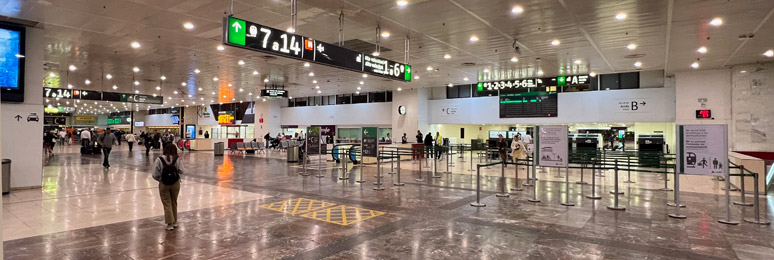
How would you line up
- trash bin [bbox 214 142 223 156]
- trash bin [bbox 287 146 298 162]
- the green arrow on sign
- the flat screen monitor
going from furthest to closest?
trash bin [bbox 214 142 223 156] < trash bin [bbox 287 146 298 162] < the flat screen monitor < the green arrow on sign

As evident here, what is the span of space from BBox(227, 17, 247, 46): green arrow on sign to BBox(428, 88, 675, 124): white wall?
1875cm

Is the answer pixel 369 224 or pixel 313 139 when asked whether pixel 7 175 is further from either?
pixel 369 224

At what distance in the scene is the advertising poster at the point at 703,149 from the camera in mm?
7148

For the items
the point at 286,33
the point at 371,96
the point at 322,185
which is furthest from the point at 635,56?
the point at 371,96

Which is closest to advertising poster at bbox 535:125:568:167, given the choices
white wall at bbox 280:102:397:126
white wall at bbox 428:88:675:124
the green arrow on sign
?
the green arrow on sign

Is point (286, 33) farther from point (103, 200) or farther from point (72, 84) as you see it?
point (72, 84)

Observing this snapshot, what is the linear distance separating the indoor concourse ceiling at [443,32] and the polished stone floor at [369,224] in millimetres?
4049

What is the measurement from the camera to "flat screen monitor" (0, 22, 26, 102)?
9.39 meters

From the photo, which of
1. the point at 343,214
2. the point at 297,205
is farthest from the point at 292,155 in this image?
the point at 343,214

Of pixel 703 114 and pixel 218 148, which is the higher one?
pixel 703 114

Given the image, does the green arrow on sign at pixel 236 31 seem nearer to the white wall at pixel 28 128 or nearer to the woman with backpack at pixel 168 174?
the woman with backpack at pixel 168 174

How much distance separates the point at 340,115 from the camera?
31.4m

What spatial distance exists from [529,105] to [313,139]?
13473mm

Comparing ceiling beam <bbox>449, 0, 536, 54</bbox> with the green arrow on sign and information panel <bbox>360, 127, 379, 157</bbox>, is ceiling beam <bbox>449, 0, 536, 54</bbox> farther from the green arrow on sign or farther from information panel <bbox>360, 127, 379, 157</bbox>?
information panel <bbox>360, 127, 379, 157</bbox>
